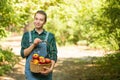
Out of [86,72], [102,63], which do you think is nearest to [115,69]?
[86,72]

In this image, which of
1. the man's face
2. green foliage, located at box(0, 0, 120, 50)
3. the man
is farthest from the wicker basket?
green foliage, located at box(0, 0, 120, 50)

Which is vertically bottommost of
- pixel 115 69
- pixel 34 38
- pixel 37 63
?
pixel 115 69

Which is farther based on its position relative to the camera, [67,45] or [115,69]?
[67,45]

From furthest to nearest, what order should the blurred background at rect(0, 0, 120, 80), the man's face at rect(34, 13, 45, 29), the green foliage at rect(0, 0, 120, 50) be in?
the green foliage at rect(0, 0, 120, 50) → the blurred background at rect(0, 0, 120, 80) → the man's face at rect(34, 13, 45, 29)

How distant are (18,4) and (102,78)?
272 inches

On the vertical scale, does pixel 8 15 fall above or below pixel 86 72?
above

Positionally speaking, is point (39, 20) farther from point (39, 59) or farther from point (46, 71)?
point (46, 71)

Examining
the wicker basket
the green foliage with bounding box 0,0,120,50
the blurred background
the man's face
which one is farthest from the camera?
the green foliage with bounding box 0,0,120,50

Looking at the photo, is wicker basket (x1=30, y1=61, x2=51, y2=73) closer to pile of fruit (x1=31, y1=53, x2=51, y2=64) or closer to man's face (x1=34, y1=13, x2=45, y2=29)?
pile of fruit (x1=31, y1=53, x2=51, y2=64)

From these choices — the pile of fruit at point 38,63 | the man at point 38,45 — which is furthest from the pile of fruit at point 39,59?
the man at point 38,45

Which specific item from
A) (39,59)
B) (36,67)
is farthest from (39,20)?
(36,67)

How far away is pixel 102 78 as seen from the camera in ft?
38.1

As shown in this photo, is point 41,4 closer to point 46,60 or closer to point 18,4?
point 18,4

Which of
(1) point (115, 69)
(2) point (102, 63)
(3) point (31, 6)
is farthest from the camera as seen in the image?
(3) point (31, 6)
